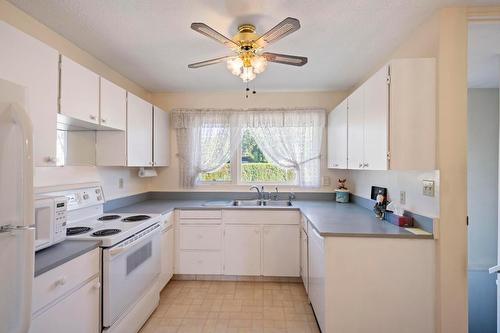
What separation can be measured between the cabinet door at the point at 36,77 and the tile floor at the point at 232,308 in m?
1.64

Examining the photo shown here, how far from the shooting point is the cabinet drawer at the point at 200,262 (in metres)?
2.88

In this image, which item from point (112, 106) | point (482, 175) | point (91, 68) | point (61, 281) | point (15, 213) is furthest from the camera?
point (482, 175)

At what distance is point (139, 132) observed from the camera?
105 inches

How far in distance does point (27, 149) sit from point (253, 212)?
2.21m

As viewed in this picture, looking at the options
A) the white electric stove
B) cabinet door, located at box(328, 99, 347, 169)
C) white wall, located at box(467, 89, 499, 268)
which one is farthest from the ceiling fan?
white wall, located at box(467, 89, 499, 268)

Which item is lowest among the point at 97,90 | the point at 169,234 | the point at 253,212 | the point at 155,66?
the point at 169,234

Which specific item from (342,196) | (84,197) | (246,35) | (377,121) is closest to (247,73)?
(246,35)

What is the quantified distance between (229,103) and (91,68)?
1.65m

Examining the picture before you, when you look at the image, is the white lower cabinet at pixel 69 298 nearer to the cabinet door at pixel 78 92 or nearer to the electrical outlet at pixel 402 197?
the cabinet door at pixel 78 92

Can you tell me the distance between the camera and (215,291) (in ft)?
8.82

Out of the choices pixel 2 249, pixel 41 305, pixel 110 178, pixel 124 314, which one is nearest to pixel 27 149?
pixel 2 249

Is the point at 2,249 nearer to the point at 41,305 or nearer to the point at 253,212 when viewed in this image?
the point at 41,305

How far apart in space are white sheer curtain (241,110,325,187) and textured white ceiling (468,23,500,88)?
1546mm

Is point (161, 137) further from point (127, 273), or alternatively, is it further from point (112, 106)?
point (127, 273)
